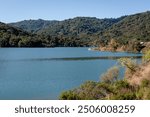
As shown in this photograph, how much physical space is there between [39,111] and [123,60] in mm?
31959

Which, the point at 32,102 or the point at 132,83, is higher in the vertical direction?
the point at 32,102

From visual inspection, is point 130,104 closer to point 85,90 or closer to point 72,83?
point 85,90

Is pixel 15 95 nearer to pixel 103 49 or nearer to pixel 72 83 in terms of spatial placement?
pixel 72 83

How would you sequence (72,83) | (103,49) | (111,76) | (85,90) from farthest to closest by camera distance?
1. (103,49)
2. (72,83)
3. (111,76)
4. (85,90)

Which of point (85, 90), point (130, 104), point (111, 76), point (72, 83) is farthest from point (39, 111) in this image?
point (72, 83)

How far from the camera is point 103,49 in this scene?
579 ft

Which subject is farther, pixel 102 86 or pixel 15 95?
pixel 15 95

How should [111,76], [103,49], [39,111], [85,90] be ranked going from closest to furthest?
1. [39,111]
2. [85,90]
3. [111,76]
4. [103,49]

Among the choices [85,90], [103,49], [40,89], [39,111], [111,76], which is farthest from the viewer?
[103,49]

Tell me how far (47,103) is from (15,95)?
29.5 metres

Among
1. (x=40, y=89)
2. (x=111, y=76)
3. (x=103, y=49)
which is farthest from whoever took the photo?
(x=103, y=49)

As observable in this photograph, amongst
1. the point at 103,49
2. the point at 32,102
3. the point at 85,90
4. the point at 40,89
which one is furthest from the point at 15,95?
the point at 103,49

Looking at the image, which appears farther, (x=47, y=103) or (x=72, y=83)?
(x=72, y=83)

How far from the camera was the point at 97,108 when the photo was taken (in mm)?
6680
